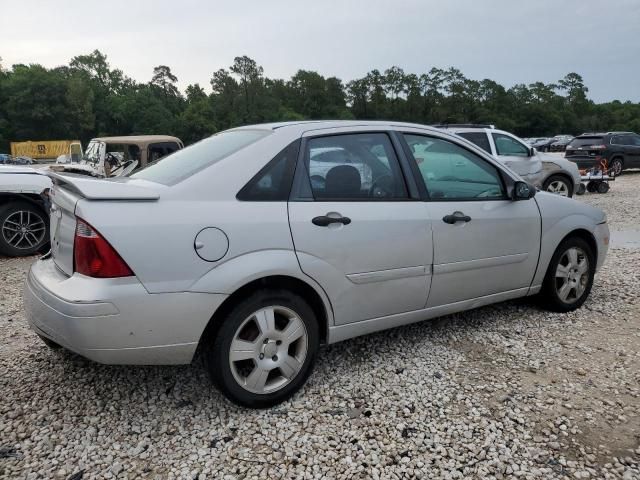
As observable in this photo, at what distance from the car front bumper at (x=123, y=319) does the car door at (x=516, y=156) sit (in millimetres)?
9084

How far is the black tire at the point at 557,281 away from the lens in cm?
396

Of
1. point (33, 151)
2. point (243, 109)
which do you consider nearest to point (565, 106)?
point (243, 109)

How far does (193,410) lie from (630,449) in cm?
226

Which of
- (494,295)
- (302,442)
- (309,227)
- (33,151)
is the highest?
(309,227)

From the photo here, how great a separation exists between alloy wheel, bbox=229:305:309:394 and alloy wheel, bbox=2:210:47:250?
5303 mm

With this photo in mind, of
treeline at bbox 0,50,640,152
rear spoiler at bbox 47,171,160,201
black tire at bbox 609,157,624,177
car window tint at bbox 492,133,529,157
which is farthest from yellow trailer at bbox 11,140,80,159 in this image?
rear spoiler at bbox 47,171,160,201

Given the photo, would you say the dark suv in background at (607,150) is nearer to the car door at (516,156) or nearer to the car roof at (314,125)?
the car door at (516,156)

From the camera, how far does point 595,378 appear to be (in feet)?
10.0

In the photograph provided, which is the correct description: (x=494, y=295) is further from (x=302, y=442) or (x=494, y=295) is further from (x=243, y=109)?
(x=243, y=109)

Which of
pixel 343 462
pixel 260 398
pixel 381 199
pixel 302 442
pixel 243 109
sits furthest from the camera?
pixel 243 109

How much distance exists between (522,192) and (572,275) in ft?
3.40

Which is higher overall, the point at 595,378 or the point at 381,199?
the point at 381,199

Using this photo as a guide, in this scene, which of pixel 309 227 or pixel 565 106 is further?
pixel 565 106

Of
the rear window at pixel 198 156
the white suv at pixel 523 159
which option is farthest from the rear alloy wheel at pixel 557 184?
the rear window at pixel 198 156
